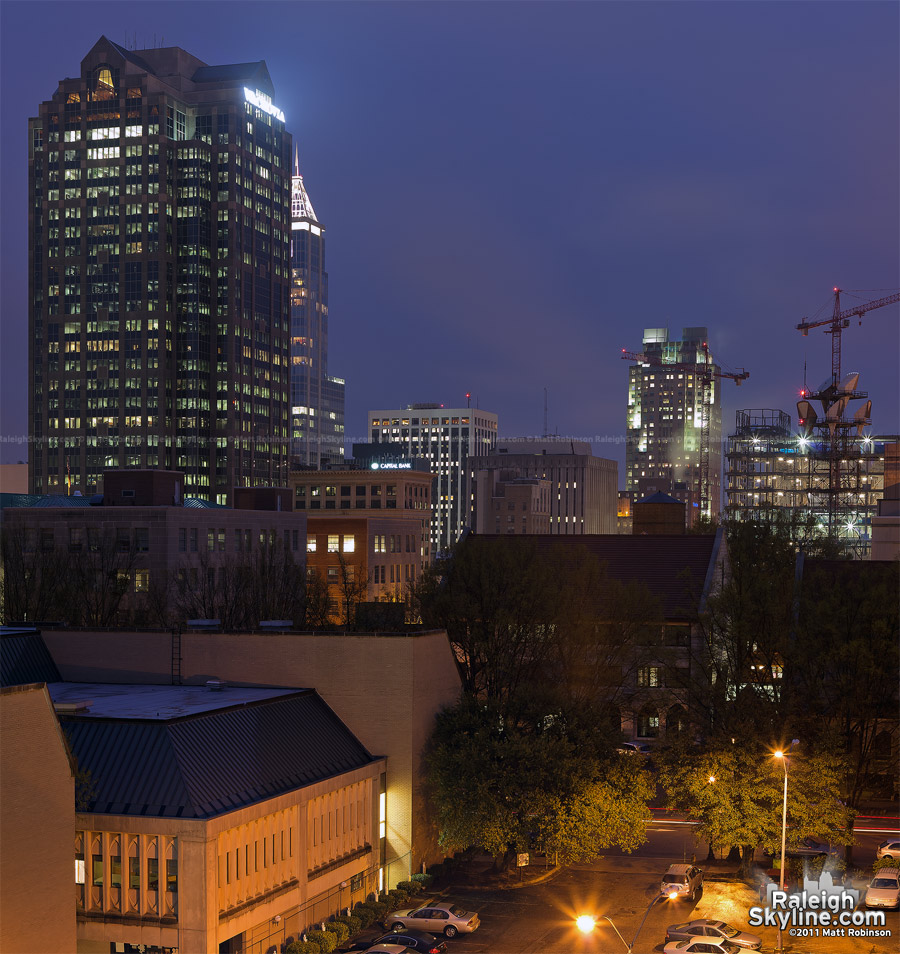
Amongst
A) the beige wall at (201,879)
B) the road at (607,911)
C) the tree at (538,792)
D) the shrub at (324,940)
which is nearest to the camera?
the beige wall at (201,879)

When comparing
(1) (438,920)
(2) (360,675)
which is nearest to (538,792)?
(1) (438,920)

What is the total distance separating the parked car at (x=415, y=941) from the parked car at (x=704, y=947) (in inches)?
348

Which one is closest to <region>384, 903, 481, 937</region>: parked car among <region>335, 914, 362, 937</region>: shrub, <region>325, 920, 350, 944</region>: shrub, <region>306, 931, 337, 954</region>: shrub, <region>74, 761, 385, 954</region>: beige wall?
<region>335, 914, 362, 937</region>: shrub

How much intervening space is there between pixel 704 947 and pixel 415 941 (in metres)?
11.0

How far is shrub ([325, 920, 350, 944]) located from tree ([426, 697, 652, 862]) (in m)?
8.56

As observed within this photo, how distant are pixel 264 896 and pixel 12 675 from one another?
1878 centimetres

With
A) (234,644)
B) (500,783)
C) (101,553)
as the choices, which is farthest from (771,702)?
(101,553)

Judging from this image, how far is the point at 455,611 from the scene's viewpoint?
6562cm

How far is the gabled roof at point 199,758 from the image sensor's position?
42.3 m

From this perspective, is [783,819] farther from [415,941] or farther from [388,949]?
[388,949]

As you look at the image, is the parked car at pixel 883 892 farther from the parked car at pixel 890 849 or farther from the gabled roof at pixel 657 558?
the gabled roof at pixel 657 558

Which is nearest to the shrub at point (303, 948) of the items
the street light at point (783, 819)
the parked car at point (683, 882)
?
the parked car at point (683, 882)

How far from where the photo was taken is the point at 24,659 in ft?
183

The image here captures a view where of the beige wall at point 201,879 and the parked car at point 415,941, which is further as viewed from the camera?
the parked car at point 415,941
